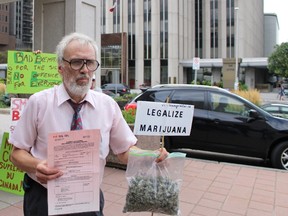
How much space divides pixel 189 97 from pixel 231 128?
1.29 meters

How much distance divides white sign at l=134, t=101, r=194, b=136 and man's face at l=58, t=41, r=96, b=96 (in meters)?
0.51

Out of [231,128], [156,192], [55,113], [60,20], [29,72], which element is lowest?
[156,192]

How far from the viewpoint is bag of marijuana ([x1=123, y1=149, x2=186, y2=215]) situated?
225 centimetres

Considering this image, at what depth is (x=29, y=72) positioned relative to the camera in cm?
462

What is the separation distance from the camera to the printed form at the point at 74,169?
184 cm

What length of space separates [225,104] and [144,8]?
51735 mm

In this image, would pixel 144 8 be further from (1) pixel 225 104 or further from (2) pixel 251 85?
(1) pixel 225 104

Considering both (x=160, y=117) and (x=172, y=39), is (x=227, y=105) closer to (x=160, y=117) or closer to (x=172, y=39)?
(x=160, y=117)

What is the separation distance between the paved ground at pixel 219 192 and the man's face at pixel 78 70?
243 centimetres

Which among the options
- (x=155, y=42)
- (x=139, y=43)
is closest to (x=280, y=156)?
(x=155, y=42)

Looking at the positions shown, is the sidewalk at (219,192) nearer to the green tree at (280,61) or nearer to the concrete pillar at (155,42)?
the green tree at (280,61)

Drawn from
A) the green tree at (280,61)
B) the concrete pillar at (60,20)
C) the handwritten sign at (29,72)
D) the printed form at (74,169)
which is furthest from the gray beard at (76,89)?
the green tree at (280,61)

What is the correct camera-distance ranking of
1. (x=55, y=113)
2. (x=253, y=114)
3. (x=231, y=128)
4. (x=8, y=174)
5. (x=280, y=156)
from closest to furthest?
(x=55, y=113) → (x=8, y=174) → (x=280, y=156) → (x=253, y=114) → (x=231, y=128)

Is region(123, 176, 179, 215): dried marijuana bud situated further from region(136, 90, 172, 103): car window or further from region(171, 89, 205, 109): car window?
region(136, 90, 172, 103): car window
